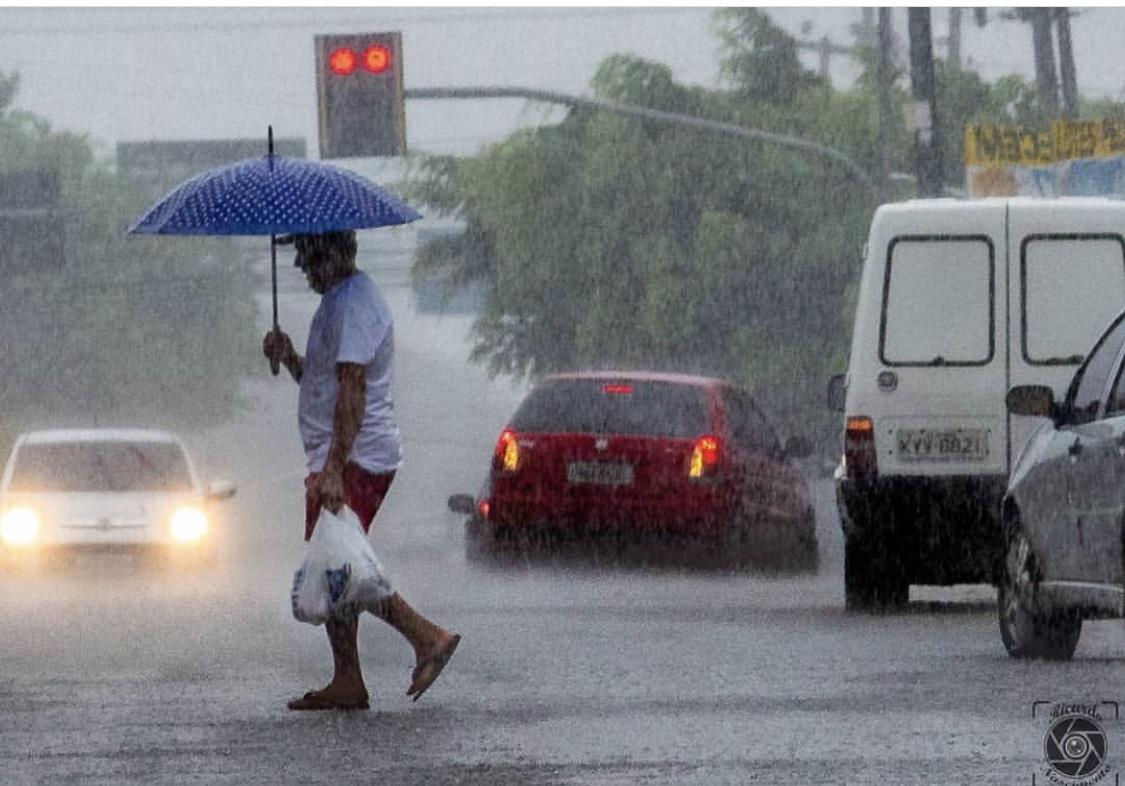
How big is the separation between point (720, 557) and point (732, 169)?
3724cm

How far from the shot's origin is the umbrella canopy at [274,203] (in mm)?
11234

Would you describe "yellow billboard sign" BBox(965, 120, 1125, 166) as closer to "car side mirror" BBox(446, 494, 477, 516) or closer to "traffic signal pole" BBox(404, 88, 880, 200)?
"traffic signal pole" BBox(404, 88, 880, 200)

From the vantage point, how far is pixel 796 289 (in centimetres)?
5709

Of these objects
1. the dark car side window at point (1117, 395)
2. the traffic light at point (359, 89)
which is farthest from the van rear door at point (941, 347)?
the traffic light at point (359, 89)

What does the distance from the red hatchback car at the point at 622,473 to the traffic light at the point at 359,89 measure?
754 centimetres

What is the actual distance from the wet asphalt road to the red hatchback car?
32 centimetres

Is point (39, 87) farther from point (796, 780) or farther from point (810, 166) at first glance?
point (796, 780)

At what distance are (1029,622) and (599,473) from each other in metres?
7.78

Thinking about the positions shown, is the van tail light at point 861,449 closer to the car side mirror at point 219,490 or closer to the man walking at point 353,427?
the man walking at point 353,427

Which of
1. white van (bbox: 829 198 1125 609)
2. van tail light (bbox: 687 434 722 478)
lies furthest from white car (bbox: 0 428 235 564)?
white van (bbox: 829 198 1125 609)

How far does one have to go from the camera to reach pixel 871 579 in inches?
642

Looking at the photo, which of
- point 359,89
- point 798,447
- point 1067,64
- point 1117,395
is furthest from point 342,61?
point 1067,64

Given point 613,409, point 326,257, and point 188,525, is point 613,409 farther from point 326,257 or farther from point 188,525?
point 326,257

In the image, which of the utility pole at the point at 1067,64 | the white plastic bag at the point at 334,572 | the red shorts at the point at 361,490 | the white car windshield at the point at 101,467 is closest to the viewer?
the white plastic bag at the point at 334,572
